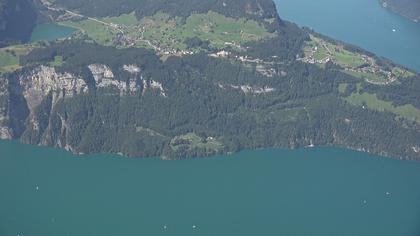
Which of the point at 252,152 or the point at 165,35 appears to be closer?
the point at 252,152

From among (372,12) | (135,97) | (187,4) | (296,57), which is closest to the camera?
(135,97)

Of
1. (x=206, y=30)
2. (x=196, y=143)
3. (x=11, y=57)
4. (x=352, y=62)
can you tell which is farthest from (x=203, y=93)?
(x=11, y=57)

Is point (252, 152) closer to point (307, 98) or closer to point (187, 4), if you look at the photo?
point (307, 98)

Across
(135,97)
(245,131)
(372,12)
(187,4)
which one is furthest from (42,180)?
(372,12)

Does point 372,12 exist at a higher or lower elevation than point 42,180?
higher

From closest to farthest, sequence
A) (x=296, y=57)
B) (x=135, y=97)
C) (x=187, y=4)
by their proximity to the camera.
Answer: (x=135, y=97) → (x=296, y=57) → (x=187, y=4)

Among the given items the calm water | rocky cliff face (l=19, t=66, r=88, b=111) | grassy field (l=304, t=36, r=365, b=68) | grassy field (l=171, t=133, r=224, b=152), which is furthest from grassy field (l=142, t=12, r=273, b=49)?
rocky cliff face (l=19, t=66, r=88, b=111)

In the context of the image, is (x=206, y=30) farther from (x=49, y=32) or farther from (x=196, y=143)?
(x=196, y=143)
